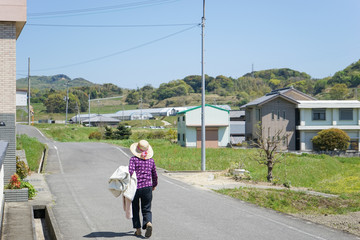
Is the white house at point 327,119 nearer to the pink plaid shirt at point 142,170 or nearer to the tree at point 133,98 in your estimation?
the pink plaid shirt at point 142,170

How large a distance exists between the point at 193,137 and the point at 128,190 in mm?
43834

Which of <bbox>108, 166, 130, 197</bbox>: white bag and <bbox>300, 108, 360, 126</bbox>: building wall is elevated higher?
<bbox>300, 108, 360, 126</bbox>: building wall

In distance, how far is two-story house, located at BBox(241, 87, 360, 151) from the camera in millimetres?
52062

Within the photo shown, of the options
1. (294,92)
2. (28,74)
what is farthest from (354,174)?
(28,74)

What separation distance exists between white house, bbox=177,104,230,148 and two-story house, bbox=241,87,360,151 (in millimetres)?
3822

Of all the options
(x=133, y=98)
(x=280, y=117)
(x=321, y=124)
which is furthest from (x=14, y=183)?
(x=133, y=98)

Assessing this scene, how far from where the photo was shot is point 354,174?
1232 inches

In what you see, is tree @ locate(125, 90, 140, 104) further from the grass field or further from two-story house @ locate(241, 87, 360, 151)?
the grass field

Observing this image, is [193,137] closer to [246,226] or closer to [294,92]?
[294,92]

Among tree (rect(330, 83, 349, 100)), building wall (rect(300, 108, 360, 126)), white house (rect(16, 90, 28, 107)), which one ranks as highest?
tree (rect(330, 83, 349, 100))

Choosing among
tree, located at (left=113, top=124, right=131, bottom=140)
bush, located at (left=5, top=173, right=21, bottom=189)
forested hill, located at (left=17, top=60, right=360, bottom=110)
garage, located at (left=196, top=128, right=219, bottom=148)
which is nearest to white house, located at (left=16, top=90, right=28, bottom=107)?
bush, located at (left=5, top=173, right=21, bottom=189)

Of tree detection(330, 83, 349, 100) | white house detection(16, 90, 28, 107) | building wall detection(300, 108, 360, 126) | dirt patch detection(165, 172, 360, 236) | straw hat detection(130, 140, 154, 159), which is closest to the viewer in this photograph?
straw hat detection(130, 140, 154, 159)

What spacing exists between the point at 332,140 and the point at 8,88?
4134 centimetres

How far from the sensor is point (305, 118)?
172 ft
